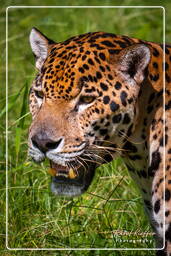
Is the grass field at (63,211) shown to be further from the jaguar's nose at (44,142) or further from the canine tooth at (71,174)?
the jaguar's nose at (44,142)

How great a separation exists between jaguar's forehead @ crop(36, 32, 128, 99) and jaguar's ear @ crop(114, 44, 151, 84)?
0.11 meters

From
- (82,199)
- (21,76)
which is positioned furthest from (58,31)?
(82,199)

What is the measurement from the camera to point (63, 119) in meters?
5.95

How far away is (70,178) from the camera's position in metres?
6.32

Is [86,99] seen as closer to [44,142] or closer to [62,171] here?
[44,142]

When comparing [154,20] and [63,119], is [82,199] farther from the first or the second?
[154,20]

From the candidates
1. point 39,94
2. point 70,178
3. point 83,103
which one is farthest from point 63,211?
point 83,103

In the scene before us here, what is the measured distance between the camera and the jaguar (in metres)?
5.97

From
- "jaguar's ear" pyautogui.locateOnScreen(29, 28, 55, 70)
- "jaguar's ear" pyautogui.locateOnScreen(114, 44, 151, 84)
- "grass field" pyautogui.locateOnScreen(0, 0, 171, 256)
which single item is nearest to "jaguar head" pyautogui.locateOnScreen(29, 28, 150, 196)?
"jaguar's ear" pyautogui.locateOnScreen(114, 44, 151, 84)

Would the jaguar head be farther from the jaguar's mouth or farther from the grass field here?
the grass field

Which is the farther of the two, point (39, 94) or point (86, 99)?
point (39, 94)

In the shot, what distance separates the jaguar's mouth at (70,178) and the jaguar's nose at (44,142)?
1.03ft

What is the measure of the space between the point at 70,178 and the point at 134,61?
41.2 inches

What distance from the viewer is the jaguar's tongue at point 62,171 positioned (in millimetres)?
6211
